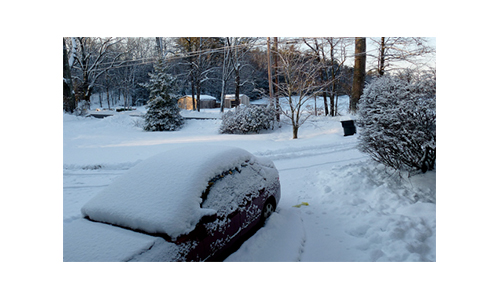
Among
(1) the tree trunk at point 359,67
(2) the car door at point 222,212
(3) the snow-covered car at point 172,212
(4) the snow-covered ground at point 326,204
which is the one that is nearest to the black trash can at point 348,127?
(1) the tree trunk at point 359,67

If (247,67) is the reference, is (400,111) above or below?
below

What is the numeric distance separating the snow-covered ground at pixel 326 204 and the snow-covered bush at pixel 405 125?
0.37 meters

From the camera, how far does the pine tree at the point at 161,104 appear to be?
46.8ft

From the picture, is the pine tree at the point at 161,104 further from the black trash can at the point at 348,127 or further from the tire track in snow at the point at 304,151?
the black trash can at the point at 348,127

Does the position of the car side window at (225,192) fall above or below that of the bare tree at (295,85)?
below

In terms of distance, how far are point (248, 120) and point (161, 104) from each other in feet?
16.5

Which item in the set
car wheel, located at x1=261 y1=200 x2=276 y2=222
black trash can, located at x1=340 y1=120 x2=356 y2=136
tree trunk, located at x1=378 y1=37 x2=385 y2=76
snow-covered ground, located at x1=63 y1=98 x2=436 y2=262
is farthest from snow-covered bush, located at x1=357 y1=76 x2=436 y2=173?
tree trunk, located at x1=378 y1=37 x2=385 y2=76

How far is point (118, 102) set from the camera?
59.9 ft

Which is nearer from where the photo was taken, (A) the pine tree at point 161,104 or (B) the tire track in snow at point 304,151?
(B) the tire track in snow at point 304,151

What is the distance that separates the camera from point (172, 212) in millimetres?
2223

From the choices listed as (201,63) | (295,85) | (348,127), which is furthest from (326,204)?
(201,63)
